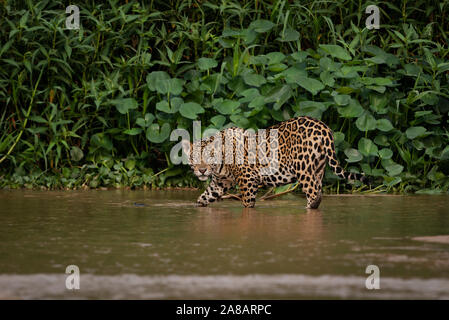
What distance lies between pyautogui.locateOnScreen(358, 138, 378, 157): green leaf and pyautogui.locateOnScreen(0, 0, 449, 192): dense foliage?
0.6 inches

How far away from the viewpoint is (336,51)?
10.8 metres

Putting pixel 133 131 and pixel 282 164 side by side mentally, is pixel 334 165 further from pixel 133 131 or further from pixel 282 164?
pixel 133 131

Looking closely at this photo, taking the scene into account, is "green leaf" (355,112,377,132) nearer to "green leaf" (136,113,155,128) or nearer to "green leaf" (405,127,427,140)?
"green leaf" (405,127,427,140)

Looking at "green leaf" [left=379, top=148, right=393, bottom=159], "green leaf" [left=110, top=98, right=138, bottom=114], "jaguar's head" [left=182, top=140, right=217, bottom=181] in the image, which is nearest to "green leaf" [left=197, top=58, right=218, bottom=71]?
"green leaf" [left=110, top=98, right=138, bottom=114]

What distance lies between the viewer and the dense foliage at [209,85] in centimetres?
1066

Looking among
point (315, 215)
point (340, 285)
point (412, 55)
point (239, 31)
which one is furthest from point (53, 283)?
point (412, 55)

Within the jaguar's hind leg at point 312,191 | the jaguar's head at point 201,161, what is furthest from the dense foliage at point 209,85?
the jaguar's hind leg at point 312,191

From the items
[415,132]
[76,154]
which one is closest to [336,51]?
[415,132]

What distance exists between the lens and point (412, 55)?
38.4 ft

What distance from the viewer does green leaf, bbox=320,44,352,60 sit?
1077 cm

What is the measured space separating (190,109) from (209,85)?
50cm

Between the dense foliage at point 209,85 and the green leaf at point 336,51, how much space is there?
0.05 ft

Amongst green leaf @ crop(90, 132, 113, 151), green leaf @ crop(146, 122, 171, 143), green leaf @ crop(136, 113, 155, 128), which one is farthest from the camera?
green leaf @ crop(90, 132, 113, 151)

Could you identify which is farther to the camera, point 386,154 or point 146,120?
point 146,120
